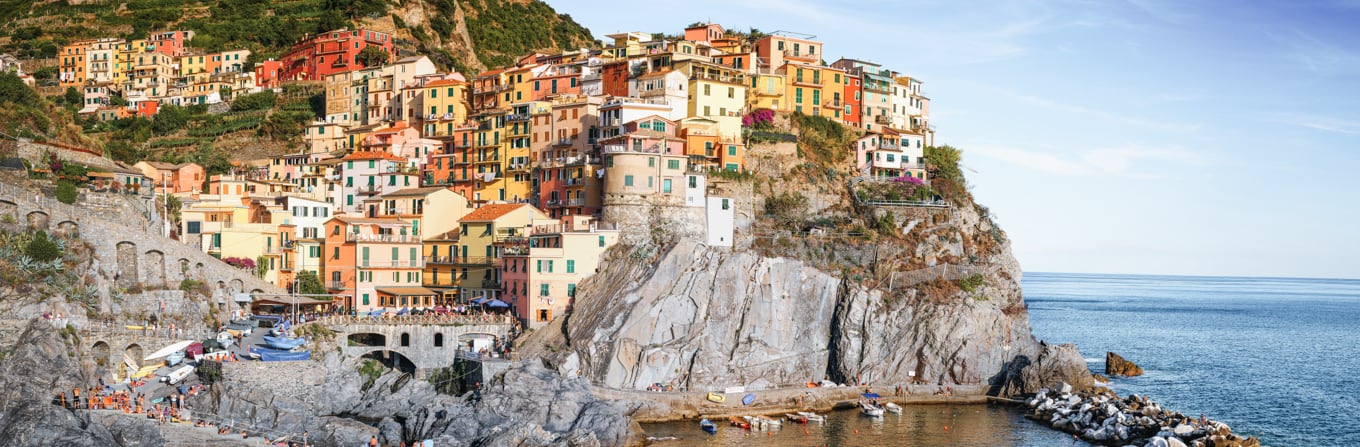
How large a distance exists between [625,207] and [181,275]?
25.4 m

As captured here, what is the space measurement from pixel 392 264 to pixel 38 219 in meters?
19.5

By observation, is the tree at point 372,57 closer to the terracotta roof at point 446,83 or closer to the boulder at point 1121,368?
the terracotta roof at point 446,83

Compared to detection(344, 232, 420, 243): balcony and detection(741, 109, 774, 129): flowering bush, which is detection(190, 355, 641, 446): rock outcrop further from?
detection(741, 109, 774, 129): flowering bush

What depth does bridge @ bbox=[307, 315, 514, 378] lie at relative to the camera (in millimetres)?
66875

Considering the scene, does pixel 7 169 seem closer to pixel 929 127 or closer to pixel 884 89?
pixel 884 89

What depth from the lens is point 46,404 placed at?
5172 centimetres

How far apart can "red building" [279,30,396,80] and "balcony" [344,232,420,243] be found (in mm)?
35390

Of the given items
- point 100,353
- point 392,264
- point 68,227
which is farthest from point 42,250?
point 392,264

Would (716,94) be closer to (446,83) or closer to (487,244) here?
(487,244)

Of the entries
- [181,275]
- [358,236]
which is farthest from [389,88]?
[181,275]

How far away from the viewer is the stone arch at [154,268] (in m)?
67.7

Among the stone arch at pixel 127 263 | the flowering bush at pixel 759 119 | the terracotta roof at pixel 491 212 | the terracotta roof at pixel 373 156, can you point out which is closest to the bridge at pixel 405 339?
the terracotta roof at pixel 491 212

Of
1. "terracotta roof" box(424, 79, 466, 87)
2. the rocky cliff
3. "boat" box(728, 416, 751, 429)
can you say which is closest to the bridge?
the rocky cliff

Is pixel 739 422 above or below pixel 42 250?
below
